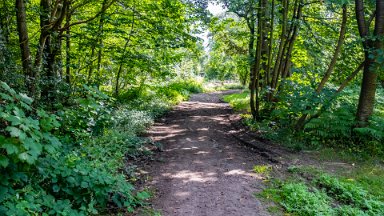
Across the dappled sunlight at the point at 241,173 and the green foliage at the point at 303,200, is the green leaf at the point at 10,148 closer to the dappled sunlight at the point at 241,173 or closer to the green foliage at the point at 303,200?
the green foliage at the point at 303,200

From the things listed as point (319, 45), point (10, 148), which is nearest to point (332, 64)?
point (319, 45)

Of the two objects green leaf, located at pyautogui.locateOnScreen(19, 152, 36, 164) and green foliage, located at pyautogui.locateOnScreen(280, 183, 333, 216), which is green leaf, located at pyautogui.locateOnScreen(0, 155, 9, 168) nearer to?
green leaf, located at pyautogui.locateOnScreen(19, 152, 36, 164)

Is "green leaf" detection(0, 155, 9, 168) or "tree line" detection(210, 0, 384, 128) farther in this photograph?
"tree line" detection(210, 0, 384, 128)

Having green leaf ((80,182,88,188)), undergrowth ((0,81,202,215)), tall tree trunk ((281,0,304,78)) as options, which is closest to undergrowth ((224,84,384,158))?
tall tree trunk ((281,0,304,78))

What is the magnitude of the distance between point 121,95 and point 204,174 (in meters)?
8.40

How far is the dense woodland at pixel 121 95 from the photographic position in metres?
3.25

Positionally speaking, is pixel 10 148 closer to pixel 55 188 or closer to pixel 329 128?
pixel 55 188

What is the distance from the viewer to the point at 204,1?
12273mm

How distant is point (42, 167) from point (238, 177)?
3.51m

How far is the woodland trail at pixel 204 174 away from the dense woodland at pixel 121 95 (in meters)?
0.57

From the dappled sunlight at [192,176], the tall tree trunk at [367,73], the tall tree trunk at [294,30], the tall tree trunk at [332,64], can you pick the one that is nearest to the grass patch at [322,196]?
the dappled sunlight at [192,176]

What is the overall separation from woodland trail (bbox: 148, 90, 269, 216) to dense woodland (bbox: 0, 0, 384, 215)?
567 millimetres

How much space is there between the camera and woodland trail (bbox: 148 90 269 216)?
439 cm

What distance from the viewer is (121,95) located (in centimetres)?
1305
